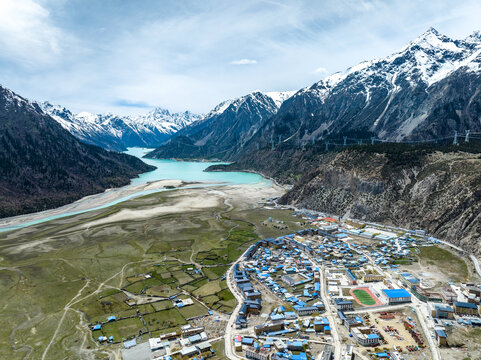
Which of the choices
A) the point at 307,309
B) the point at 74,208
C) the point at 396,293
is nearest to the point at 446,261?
the point at 396,293

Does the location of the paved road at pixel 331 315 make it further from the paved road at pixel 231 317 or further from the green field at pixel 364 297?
the paved road at pixel 231 317

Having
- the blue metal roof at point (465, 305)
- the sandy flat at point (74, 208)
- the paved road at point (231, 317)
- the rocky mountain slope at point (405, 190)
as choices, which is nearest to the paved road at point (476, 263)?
the rocky mountain slope at point (405, 190)

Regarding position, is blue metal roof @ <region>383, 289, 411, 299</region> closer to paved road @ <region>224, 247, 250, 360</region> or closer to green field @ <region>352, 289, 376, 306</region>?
green field @ <region>352, 289, 376, 306</region>

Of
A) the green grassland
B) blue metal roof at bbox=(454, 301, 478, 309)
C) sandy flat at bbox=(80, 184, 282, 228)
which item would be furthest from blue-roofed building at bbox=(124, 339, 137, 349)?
sandy flat at bbox=(80, 184, 282, 228)

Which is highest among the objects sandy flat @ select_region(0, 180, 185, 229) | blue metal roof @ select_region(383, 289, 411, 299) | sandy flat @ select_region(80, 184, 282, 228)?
blue metal roof @ select_region(383, 289, 411, 299)

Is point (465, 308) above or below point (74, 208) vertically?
above

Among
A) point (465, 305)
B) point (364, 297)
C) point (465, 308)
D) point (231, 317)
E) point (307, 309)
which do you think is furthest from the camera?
point (364, 297)

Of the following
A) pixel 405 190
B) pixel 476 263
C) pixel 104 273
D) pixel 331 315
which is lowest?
pixel 104 273

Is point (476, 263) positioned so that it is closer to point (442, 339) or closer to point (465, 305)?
point (465, 305)
